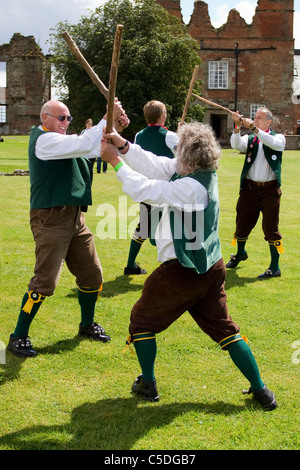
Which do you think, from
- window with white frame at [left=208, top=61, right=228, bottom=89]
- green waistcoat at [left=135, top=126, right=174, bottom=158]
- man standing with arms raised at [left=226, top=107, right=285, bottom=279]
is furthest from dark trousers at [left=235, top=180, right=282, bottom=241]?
window with white frame at [left=208, top=61, right=228, bottom=89]

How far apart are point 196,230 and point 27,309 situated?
188 centimetres

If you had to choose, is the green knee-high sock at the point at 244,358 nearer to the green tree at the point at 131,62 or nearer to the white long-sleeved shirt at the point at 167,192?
the white long-sleeved shirt at the point at 167,192

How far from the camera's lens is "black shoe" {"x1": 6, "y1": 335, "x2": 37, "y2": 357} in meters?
4.68

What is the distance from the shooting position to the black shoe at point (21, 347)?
4676mm

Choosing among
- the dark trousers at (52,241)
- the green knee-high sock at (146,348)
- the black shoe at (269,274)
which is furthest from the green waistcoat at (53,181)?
the black shoe at (269,274)

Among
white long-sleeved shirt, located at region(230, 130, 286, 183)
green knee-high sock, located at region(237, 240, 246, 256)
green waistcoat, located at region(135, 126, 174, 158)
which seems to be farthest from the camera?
green knee-high sock, located at region(237, 240, 246, 256)

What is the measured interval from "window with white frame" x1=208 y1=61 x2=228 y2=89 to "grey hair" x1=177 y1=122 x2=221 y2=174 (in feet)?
150

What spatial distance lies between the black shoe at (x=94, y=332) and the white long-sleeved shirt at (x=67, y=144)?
5.71 feet

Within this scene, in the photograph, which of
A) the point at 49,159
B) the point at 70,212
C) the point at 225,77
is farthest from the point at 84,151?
the point at 225,77

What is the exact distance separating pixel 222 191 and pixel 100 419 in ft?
46.3

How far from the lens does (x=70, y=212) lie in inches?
185

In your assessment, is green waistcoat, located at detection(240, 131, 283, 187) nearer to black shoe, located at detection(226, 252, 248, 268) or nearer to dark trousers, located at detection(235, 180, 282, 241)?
dark trousers, located at detection(235, 180, 282, 241)

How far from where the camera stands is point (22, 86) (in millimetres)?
48500
